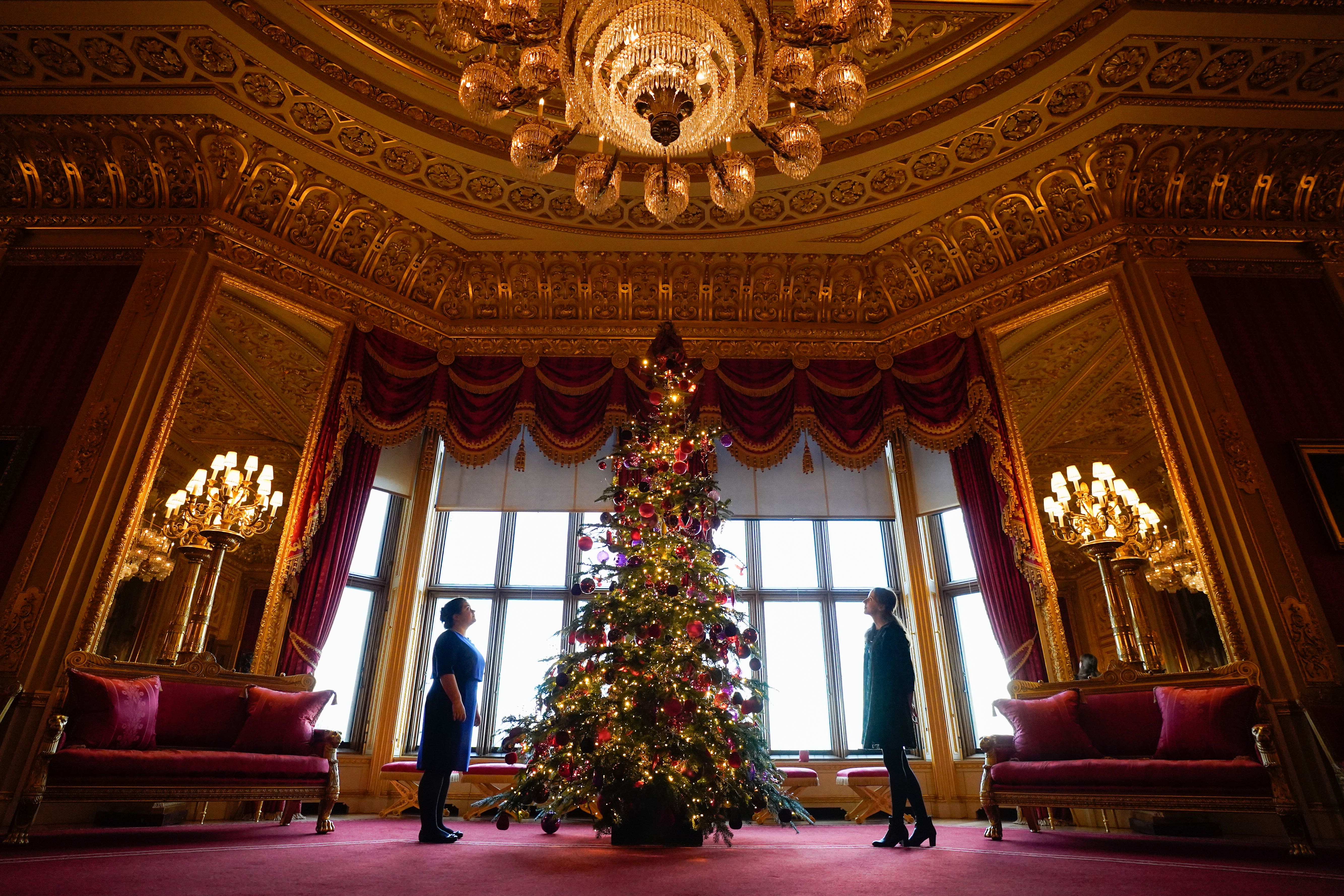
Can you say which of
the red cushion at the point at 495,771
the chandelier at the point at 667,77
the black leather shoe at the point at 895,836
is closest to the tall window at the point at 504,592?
the red cushion at the point at 495,771

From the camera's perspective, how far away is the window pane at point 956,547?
21.6ft

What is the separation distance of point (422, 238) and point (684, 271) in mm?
2223

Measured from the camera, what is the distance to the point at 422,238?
20.1 feet

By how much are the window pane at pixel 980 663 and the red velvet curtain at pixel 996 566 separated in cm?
55

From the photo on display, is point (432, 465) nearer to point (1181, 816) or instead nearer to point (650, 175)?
point (650, 175)

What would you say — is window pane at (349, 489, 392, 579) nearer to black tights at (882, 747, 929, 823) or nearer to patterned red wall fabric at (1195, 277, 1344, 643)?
black tights at (882, 747, 929, 823)

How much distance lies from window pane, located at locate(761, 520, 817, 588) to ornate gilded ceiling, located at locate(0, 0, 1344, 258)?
290 cm

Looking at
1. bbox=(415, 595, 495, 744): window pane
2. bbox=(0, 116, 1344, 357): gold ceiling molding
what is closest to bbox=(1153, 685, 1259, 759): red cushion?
bbox=(0, 116, 1344, 357): gold ceiling molding

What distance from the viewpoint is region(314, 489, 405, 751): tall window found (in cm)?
605

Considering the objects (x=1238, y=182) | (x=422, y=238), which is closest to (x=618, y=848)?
(x=422, y=238)

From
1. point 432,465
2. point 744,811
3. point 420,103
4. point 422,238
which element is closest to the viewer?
point 744,811

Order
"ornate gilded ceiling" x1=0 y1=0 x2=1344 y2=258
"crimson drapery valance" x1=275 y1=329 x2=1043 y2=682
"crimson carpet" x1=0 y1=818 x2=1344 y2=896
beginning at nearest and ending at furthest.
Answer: "crimson carpet" x1=0 y1=818 x2=1344 y2=896
"ornate gilded ceiling" x1=0 y1=0 x2=1344 y2=258
"crimson drapery valance" x1=275 y1=329 x2=1043 y2=682

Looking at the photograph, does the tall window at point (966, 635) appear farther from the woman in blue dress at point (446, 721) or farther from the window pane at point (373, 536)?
the window pane at point (373, 536)

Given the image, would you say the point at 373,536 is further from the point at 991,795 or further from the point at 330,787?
the point at 991,795
